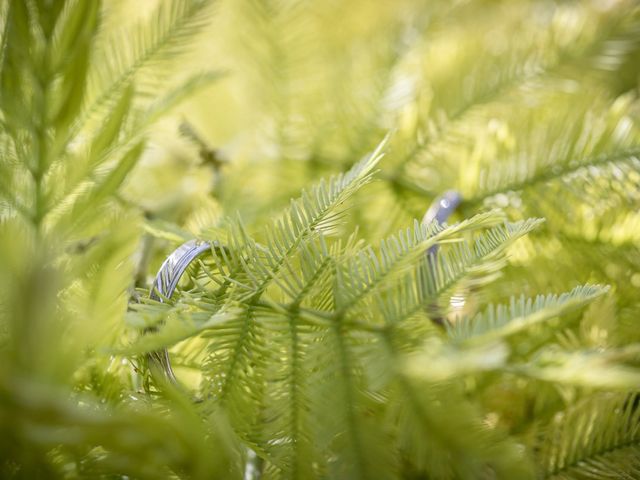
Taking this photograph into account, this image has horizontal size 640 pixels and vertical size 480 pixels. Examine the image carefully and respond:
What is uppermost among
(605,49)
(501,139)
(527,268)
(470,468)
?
(605,49)

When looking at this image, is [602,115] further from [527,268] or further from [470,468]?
[470,468]

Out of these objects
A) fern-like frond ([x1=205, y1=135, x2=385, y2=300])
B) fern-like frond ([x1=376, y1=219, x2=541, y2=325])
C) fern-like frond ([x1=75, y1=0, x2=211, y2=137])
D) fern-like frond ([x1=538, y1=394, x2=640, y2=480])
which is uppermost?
fern-like frond ([x1=75, y1=0, x2=211, y2=137])

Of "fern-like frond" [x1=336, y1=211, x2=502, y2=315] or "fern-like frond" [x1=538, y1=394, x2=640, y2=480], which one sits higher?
"fern-like frond" [x1=336, y1=211, x2=502, y2=315]

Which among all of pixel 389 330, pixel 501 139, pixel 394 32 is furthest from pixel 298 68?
pixel 389 330

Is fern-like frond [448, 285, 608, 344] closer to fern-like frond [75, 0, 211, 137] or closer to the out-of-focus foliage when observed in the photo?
the out-of-focus foliage

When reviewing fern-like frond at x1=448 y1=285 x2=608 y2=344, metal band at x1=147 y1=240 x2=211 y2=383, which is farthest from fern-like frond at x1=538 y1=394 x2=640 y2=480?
metal band at x1=147 y1=240 x2=211 y2=383

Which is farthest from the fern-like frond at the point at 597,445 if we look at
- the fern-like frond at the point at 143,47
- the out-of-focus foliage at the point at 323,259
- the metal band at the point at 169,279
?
the fern-like frond at the point at 143,47

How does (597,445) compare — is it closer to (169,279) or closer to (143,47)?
(169,279)

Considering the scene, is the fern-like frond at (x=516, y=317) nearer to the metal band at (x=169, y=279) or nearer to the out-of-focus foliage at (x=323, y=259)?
the out-of-focus foliage at (x=323, y=259)
